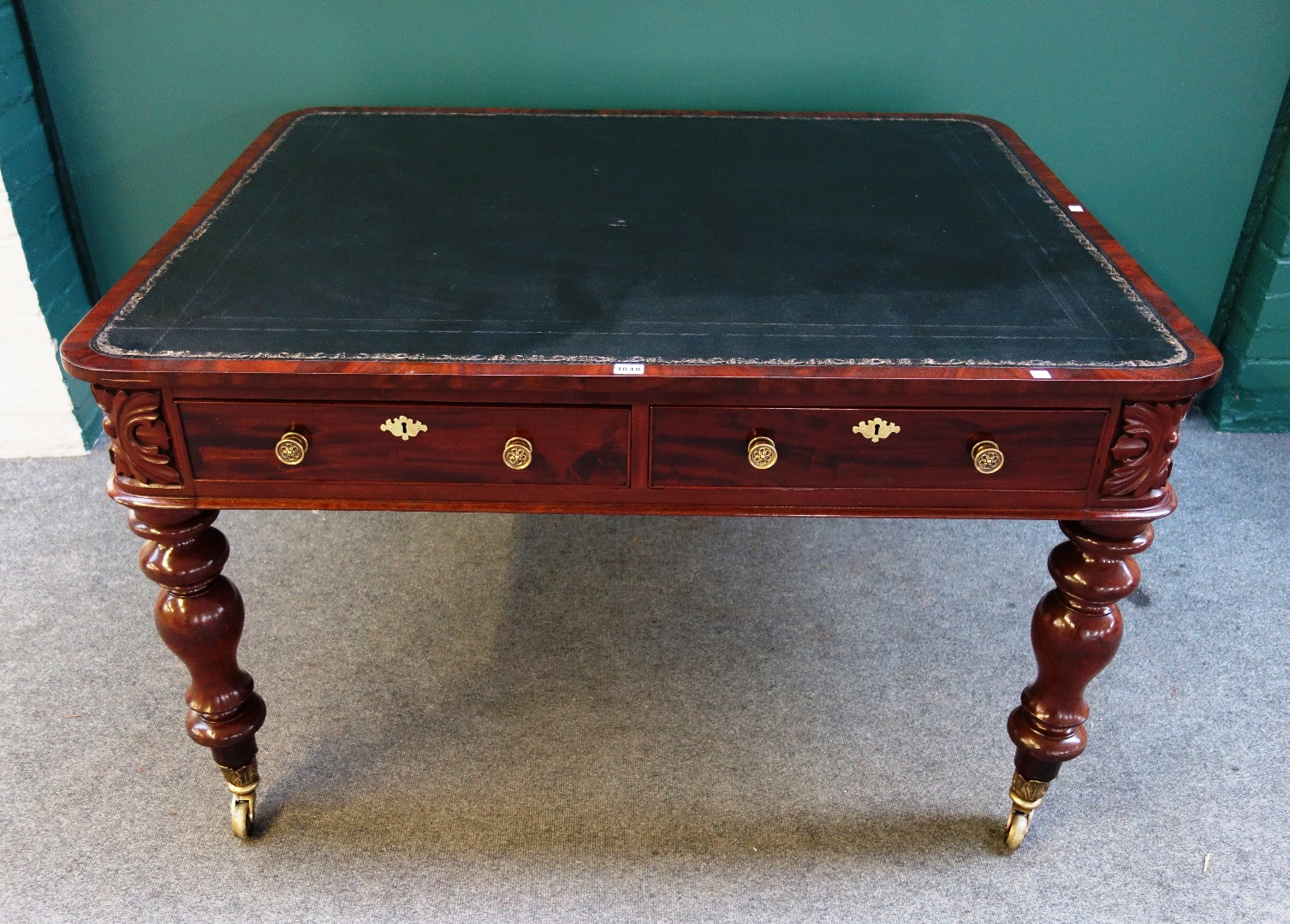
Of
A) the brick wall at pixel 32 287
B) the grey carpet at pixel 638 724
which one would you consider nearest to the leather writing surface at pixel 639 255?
the brick wall at pixel 32 287

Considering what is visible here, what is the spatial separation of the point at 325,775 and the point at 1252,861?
4.64 feet

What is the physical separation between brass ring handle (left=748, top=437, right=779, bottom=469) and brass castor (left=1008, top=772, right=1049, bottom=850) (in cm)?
67

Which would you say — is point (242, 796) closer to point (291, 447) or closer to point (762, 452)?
point (291, 447)

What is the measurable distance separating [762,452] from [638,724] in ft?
2.38

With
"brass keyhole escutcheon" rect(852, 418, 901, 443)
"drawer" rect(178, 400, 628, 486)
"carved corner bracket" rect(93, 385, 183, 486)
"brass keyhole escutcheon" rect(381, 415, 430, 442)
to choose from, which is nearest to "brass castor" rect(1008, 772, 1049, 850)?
"brass keyhole escutcheon" rect(852, 418, 901, 443)

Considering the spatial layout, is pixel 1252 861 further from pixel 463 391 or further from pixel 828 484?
pixel 463 391

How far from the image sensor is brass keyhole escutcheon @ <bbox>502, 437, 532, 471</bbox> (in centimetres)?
133

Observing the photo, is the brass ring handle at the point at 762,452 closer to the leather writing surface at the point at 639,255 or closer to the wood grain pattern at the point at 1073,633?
the leather writing surface at the point at 639,255

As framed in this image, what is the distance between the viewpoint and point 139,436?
1325 millimetres

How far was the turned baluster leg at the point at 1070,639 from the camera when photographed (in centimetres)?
141

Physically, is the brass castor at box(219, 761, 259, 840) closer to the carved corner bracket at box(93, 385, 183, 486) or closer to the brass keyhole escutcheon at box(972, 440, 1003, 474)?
the carved corner bracket at box(93, 385, 183, 486)

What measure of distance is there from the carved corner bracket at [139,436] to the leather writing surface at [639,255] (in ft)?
0.20

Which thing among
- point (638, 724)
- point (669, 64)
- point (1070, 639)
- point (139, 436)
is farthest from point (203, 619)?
point (669, 64)

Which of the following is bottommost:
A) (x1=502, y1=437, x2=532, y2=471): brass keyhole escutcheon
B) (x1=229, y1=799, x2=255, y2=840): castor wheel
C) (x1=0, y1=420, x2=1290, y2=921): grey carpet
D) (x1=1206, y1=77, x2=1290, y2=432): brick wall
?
(x1=0, y1=420, x2=1290, y2=921): grey carpet
